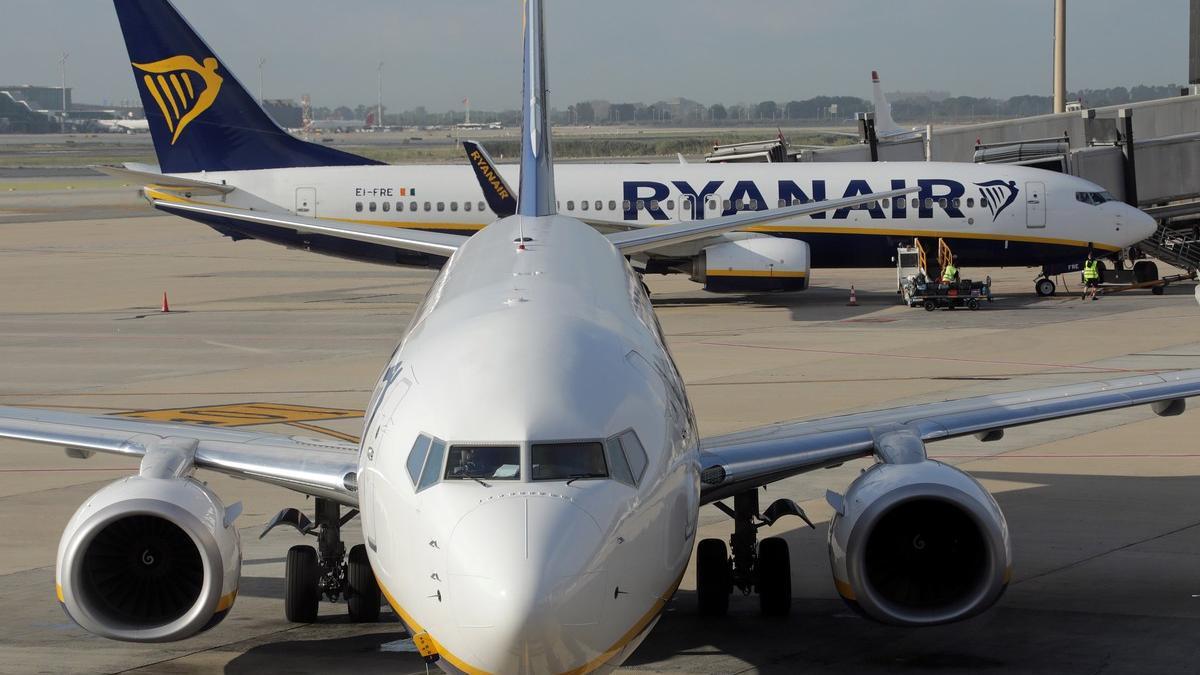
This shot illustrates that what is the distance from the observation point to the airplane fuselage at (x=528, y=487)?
29.7 feet

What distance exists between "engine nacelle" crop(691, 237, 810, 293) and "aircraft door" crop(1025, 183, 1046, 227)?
6486 millimetres

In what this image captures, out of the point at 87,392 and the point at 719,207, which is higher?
the point at 719,207

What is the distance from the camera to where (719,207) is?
139ft

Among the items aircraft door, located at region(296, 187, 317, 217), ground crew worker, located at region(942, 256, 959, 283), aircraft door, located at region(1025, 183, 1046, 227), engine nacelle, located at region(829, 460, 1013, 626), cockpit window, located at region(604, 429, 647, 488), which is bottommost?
engine nacelle, located at region(829, 460, 1013, 626)

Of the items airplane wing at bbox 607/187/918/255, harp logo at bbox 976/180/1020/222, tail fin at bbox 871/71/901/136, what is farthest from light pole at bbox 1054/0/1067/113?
airplane wing at bbox 607/187/918/255

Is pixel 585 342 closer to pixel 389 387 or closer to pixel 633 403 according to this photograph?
Answer: pixel 633 403

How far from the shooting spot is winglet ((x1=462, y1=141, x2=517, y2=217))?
39.8 m

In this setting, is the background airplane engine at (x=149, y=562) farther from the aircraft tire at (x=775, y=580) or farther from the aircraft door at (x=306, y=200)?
the aircraft door at (x=306, y=200)

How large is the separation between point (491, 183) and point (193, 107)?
374 inches

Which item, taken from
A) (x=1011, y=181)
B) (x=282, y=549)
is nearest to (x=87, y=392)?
→ (x=282, y=549)

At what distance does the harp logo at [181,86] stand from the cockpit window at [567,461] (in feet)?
118

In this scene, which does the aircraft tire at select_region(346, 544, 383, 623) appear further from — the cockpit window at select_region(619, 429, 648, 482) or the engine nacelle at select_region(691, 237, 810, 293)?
the engine nacelle at select_region(691, 237, 810, 293)

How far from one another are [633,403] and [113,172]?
3347 cm

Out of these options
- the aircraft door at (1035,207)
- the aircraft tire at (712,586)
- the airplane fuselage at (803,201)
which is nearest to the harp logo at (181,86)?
the airplane fuselage at (803,201)
